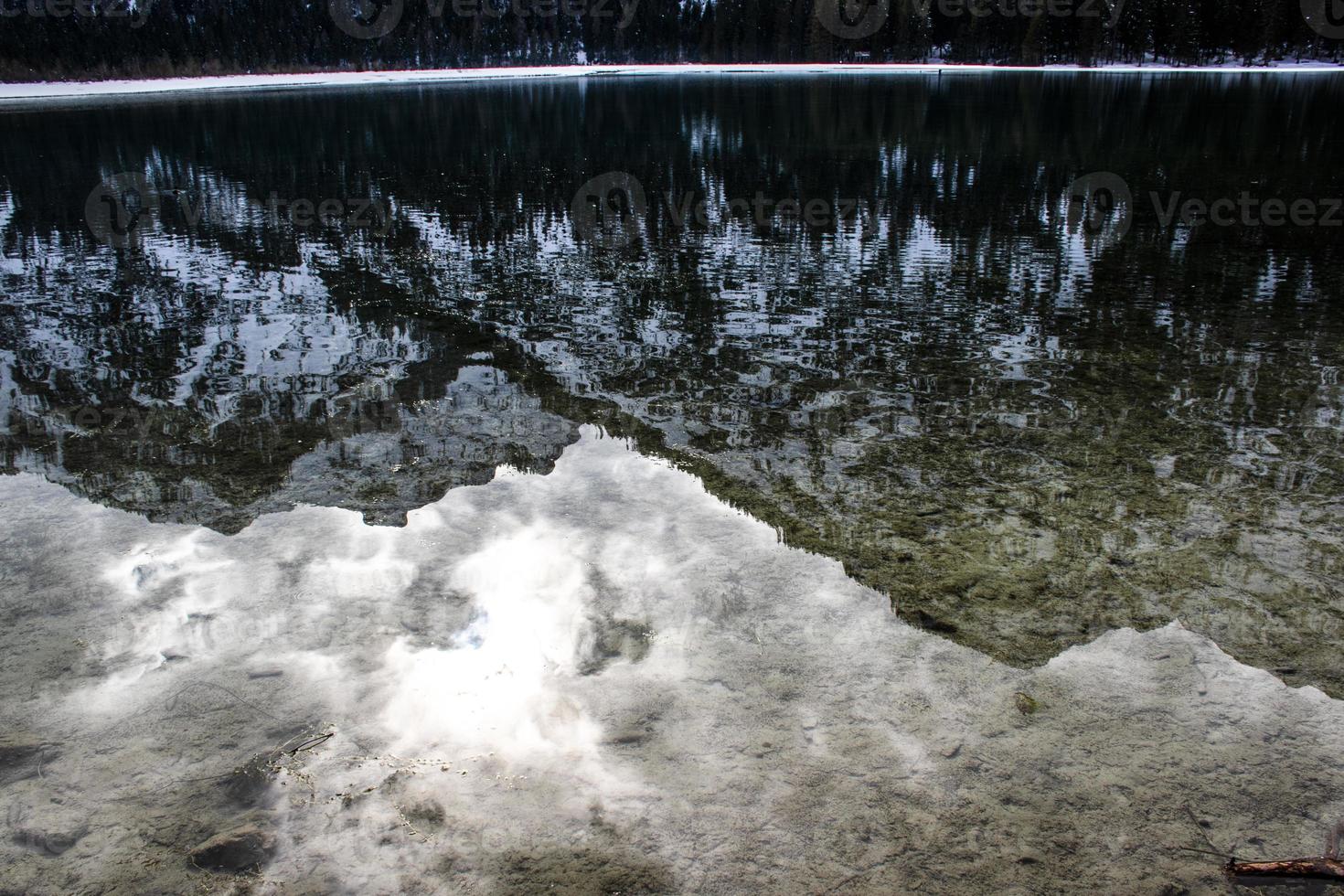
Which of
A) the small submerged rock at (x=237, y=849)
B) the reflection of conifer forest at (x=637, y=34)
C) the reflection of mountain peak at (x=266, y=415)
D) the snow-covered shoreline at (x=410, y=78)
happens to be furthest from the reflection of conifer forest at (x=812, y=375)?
the reflection of conifer forest at (x=637, y=34)

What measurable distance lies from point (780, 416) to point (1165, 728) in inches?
110

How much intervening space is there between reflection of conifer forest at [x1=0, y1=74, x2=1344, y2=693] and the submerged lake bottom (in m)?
0.36

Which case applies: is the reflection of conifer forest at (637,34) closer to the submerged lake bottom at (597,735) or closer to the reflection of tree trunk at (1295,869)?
the submerged lake bottom at (597,735)

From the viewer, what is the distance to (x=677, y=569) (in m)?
3.71

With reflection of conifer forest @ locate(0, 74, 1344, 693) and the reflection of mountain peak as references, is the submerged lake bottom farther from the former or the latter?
the reflection of mountain peak

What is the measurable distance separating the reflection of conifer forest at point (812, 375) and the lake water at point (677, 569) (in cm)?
4

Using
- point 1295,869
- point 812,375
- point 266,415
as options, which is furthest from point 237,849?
point 812,375

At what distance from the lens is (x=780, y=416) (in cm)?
523

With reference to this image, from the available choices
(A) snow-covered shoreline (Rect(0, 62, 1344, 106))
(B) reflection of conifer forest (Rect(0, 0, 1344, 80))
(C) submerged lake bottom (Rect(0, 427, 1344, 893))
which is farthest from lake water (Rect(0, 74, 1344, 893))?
(B) reflection of conifer forest (Rect(0, 0, 1344, 80))

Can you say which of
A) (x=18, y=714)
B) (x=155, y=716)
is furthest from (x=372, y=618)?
(x=18, y=714)

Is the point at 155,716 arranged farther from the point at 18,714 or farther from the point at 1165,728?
the point at 1165,728

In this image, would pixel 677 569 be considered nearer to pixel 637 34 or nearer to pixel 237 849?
pixel 237 849

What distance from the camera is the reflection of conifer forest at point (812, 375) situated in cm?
378

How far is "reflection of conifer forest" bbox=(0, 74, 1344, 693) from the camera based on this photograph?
3.78 m
